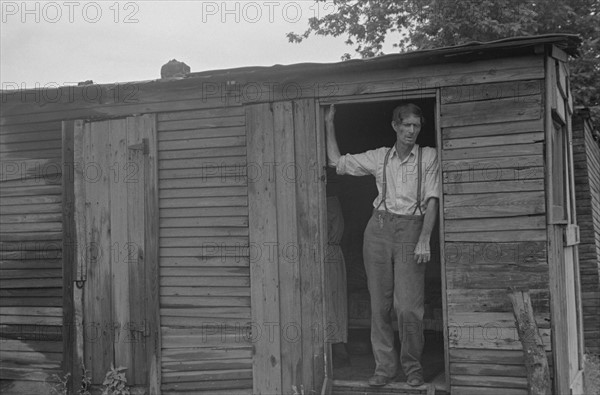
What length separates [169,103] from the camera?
7223 mm

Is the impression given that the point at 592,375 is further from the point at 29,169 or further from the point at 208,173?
the point at 29,169

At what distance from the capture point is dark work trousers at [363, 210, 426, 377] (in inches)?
247

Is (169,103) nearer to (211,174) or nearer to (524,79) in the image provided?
(211,174)

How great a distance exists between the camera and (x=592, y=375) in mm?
10141

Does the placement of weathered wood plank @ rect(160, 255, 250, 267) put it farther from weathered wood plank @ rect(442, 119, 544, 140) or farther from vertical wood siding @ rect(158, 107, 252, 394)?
weathered wood plank @ rect(442, 119, 544, 140)

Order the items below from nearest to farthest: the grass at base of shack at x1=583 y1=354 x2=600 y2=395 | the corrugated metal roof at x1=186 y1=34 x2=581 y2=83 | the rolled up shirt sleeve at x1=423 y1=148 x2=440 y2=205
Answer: the corrugated metal roof at x1=186 y1=34 x2=581 y2=83, the rolled up shirt sleeve at x1=423 y1=148 x2=440 y2=205, the grass at base of shack at x1=583 y1=354 x2=600 y2=395

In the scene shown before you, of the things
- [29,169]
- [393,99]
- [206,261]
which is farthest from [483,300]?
[29,169]

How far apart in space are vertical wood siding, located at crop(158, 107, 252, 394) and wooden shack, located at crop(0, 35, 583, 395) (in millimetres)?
16

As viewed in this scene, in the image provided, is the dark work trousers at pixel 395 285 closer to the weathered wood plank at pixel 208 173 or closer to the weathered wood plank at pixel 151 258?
the weathered wood plank at pixel 208 173

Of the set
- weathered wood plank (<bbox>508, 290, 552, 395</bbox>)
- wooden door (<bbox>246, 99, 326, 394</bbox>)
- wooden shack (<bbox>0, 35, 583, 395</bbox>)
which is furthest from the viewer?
wooden door (<bbox>246, 99, 326, 394</bbox>)

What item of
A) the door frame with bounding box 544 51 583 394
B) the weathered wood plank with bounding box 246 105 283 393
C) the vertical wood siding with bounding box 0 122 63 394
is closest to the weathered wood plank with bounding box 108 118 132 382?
the vertical wood siding with bounding box 0 122 63 394

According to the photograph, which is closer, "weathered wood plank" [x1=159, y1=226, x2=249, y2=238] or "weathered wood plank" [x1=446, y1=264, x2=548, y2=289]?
"weathered wood plank" [x1=446, y1=264, x2=548, y2=289]

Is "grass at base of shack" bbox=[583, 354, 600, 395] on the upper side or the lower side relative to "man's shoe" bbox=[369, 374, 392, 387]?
lower

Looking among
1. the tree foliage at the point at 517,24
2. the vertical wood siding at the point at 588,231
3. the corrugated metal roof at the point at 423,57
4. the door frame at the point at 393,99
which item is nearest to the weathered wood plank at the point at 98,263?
the corrugated metal roof at the point at 423,57
